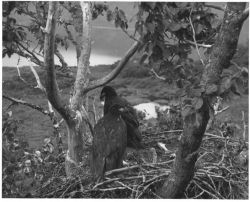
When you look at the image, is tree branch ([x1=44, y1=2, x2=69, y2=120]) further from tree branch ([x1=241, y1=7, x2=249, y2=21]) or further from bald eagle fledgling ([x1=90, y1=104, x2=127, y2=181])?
tree branch ([x1=241, y1=7, x2=249, y2=21])

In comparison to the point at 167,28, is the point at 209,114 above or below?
below

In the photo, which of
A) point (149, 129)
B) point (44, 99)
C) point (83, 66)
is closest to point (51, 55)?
point (83, 66)

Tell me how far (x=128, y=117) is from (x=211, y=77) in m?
3.21

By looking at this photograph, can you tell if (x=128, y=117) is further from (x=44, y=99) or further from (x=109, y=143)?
(x=44, y=99)

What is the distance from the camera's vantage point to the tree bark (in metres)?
4.34

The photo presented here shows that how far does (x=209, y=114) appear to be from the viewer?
172 inches

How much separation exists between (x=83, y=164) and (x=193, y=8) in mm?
2769

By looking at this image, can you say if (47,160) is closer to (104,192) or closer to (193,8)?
(104,192)

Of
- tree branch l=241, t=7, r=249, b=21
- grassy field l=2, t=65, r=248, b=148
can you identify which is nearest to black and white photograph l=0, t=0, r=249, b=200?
tree branch l=241, t=7, r=249, b=21

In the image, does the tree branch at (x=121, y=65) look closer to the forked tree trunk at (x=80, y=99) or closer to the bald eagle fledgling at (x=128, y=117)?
the forked tree trunk at (x=80, y=99)

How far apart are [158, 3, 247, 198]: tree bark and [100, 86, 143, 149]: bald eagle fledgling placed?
2.19 meters

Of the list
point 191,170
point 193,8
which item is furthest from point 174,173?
point 193,8

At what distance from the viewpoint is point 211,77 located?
4582 mm

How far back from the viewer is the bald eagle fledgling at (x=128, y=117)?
737cm
